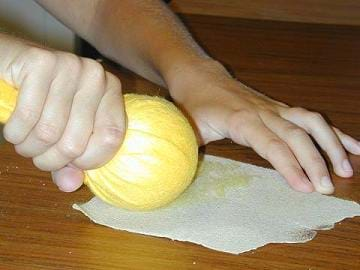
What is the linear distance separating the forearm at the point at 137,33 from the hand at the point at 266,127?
2.1 inches

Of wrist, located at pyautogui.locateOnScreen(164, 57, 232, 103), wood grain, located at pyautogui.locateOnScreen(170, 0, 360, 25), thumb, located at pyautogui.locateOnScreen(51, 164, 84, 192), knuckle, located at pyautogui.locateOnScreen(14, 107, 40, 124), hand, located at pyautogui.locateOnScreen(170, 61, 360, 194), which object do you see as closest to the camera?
knuckle, located at pyautogui.locateOnScreen(14, 107, 40, 124)

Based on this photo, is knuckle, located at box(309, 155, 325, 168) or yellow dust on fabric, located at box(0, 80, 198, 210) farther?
knuckle, located at box(309, 155, 325, 168)

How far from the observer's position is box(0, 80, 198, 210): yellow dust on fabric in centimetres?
68

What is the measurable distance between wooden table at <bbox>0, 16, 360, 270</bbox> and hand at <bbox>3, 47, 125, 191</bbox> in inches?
3.1

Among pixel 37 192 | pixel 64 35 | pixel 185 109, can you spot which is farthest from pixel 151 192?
pixel 64 35

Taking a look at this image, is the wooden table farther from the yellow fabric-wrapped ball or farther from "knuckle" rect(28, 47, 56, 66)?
"knuckle" rect(28, 47, 56, 66)

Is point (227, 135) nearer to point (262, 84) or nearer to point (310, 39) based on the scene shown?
point (262, 84)

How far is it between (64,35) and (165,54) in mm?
1016

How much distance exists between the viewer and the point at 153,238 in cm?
69

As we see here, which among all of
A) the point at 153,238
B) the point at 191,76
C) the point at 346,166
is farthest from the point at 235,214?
the point at 191,76

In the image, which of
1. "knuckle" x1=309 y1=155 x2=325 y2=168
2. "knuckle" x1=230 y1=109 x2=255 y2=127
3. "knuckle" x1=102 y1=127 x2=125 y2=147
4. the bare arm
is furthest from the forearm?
"knuckle" x1=102 y1=127 x2=125 y2=147

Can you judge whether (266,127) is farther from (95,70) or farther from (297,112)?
(95,70)

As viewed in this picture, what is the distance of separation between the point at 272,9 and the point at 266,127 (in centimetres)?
84

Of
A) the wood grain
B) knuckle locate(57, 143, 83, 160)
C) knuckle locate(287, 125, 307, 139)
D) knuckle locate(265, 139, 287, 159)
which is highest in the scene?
Answer: knuckle locate(57, 143, 83, 160)
